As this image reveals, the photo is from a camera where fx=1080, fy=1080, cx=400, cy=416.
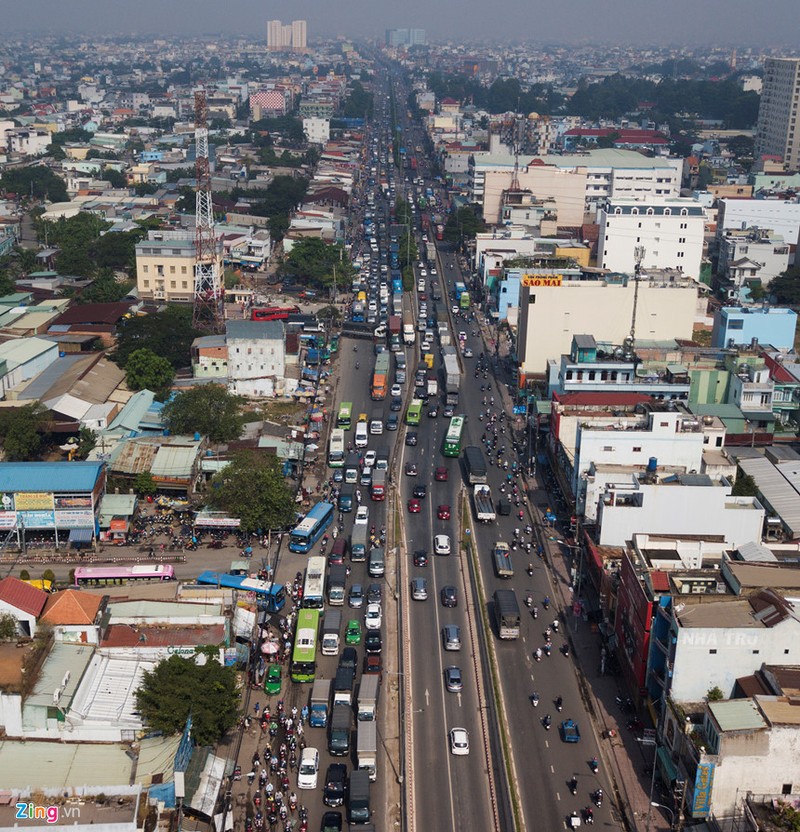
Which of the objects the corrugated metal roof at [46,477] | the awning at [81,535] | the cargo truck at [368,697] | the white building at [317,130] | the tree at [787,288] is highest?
the white building at [317,130]

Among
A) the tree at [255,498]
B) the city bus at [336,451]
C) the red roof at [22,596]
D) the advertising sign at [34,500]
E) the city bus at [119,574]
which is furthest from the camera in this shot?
the city bus at [336,451]

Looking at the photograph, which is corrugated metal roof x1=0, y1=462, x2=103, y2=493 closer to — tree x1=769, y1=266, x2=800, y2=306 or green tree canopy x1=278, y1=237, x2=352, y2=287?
green tree canopy x1=278, y1=237, x2=352, y2=287

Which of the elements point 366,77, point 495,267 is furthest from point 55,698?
point 366,77

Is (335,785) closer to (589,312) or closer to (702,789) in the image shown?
(702,789)

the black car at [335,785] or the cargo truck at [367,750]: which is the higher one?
the cargo truck at [367,750]

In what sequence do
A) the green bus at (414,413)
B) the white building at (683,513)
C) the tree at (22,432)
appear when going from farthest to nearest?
the green bus at (414,413) → the tree at (22,432) → the white building at (683,513)

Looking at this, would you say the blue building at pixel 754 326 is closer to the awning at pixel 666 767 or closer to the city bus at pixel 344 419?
the city bus at pixel 344 419

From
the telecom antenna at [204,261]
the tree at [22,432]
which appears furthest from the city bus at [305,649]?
the telecom antenna at [204,261]

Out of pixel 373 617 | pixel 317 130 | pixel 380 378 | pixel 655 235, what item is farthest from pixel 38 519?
pixel 317 130
